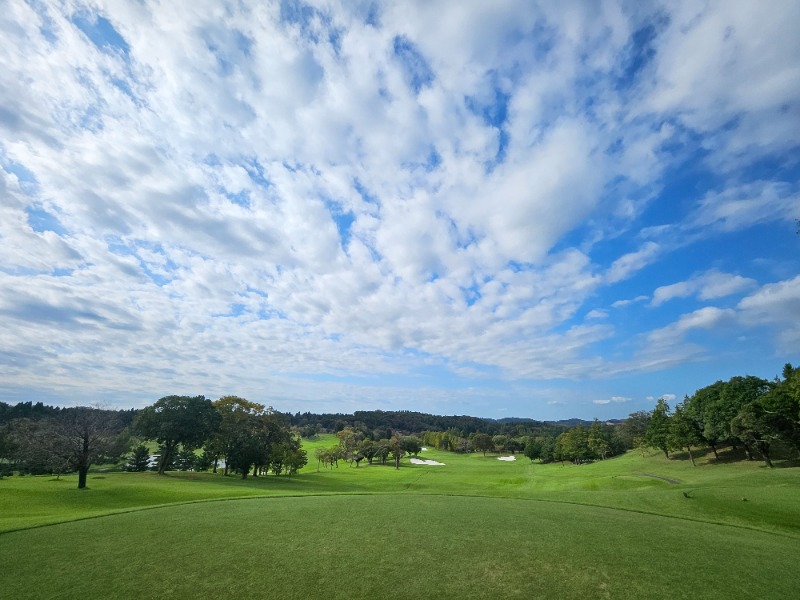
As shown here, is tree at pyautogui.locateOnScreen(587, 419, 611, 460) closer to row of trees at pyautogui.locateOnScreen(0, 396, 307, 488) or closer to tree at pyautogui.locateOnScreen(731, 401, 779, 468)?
tree at pyautogui.locateOnScreen(731, 401, 779, 468)

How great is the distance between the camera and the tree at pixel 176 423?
5744 centimetres

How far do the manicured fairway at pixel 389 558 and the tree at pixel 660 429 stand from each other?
4949 centimetres

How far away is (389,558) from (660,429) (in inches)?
2597

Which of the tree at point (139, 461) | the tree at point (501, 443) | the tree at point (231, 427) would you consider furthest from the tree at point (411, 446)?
the tree at point (139, 461)

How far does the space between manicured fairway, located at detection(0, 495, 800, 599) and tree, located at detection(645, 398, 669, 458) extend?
162 feet

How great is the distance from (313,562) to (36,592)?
6.83 meters

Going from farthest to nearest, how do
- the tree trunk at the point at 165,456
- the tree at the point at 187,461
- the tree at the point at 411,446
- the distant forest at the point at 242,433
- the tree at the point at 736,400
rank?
the tree at the point at 411,446 → the tree at the point at 187,461 → the tree trunk at the point at 165,456 → the tree at the point at 736,400 → the distant forest at the point at 242,433

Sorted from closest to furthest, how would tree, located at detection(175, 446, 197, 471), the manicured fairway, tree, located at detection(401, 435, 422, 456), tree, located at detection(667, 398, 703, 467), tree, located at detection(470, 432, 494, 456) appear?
Result: the manicured fairway, tree, located at detection(667, 398, 703, 467), tree, located at detection(175, 446, 197, 471), tree, located at detection(401, 435, 422, 456), tree, located at detection(470, 432, 494, 456)

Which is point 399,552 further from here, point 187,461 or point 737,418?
point 187,461

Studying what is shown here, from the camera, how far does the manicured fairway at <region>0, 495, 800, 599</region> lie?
979 cm

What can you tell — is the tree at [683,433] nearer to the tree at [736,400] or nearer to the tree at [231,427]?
the tree at [736,400]

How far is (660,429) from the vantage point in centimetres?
6081

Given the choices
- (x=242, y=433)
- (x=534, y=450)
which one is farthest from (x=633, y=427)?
(x=242, y=433)

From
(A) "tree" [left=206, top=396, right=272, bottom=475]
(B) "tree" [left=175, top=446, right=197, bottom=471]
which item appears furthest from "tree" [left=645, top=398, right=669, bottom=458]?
(B) "tree" [left=175, top=446, right=197, bottom=471]
